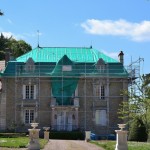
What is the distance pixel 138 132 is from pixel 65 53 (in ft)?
54.3

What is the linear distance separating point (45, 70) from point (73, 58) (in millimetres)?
3515

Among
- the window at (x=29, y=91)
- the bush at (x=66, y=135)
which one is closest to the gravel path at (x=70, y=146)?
the bush at (x=66, y=135)

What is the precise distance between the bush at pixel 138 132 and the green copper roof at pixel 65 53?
12.9m

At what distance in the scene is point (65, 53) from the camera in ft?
164

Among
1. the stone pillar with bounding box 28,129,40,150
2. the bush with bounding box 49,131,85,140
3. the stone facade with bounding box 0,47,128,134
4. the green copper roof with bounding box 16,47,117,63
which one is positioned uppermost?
the green copper roof with bounding box 16,47,117,63

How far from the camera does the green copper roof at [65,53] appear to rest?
158 ft

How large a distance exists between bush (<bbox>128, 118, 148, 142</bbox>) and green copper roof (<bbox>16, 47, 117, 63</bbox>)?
12.9 m

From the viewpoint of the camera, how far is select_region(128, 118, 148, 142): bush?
118 feet

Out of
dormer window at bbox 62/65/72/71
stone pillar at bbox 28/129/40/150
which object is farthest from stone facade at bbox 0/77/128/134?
stone pillar at bbox 28/129/40/150

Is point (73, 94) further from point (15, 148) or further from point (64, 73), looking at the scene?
point (15, 148)

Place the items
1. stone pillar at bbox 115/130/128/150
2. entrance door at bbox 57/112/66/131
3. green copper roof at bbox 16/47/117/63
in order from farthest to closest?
1. green copper roof at bbox 16/47/117/63
2. entrance door at bbox 57/112/66/131
3. stone pillar at bbox 115/130/128/150

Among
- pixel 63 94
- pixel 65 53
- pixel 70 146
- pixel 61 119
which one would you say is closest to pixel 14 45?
pixel 65 53

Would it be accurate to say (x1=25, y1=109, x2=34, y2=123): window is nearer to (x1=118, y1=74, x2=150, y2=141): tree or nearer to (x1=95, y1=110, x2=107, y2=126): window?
(x1=95, y1=110, x2=107, y2=126): window

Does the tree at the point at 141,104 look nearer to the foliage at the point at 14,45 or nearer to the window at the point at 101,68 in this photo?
the window at the point at 101,68
